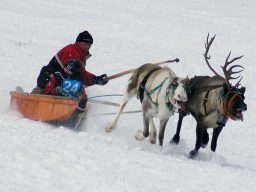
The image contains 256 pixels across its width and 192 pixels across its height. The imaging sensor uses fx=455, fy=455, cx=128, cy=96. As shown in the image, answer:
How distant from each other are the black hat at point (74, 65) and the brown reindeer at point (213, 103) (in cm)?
181

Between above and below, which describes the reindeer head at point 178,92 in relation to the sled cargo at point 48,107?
above

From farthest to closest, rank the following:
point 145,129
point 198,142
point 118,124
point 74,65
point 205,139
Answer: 1. point 118,124
2. point 74,65
3. point 145,129
4. point 205,139
5. point 198,142

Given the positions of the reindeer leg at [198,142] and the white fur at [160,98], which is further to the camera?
the reindeer leg at [198,142]

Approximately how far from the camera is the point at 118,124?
8781mm

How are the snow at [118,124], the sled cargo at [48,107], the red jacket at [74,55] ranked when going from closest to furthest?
the snow at [118,124] < the sled cargo at [48,107] < the red jacket at [74,55]

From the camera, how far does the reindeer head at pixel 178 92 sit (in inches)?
231

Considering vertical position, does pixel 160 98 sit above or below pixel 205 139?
above

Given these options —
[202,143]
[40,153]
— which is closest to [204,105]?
[202,143]

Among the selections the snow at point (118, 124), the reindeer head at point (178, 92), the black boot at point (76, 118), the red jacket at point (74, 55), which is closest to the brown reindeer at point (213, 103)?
the snow at point (118, 124)

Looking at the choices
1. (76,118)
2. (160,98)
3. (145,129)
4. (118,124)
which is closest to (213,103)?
(160,98)

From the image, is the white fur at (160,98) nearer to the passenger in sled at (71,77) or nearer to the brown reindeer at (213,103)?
the brown reindeer at (213,103)

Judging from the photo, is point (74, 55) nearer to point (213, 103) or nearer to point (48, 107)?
point (48, 107)

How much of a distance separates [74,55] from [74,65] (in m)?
0.30

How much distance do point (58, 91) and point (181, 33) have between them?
13.6 meters
